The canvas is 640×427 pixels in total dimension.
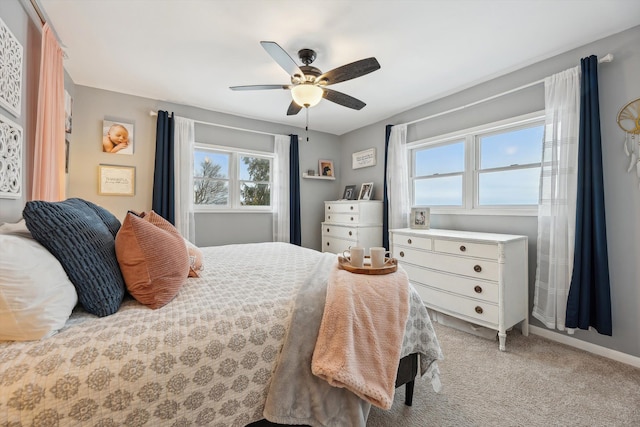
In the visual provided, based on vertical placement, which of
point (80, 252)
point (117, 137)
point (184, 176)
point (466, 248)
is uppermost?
point (117, 137)

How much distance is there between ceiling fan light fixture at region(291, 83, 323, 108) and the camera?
2.24m

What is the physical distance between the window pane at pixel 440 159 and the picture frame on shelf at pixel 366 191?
75 centimetres

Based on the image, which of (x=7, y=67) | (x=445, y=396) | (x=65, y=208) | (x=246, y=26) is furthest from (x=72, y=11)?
(x=445, y=396)

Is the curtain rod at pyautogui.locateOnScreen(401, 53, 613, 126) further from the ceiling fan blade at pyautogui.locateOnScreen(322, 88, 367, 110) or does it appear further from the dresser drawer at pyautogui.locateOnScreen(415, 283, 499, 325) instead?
the dresser drawer at pyautogui.locateOnScreen(415, 283, 499, 325)

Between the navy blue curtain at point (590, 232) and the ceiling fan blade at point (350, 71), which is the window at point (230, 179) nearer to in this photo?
the ceiling fan blade at point (350, 71)

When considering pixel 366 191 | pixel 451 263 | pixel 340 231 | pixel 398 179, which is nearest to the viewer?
pixel 451 263

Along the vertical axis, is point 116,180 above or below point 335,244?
above

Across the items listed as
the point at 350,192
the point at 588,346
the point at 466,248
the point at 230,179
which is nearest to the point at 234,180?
the point at 230,179

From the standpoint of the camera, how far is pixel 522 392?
1.72 metres

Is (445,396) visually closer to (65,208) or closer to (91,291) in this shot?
(91,291)

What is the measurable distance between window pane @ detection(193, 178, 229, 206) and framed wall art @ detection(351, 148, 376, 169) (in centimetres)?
207

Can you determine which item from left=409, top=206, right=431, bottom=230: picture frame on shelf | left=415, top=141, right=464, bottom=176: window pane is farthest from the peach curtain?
left=415, top=141, right=464, bottom=176: window pane

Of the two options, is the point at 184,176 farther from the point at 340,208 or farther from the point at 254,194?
the point at 340,208

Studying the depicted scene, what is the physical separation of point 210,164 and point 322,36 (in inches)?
95.6
